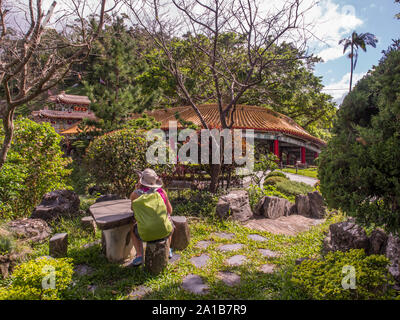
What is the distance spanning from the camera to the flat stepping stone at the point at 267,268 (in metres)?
3.64

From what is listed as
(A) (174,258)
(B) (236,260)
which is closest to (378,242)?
(B) (236,260)

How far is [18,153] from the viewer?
5820mm

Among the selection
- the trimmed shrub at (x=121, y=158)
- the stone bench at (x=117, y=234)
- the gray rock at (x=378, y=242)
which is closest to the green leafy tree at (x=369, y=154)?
the gray rock at (x=378, y=242)

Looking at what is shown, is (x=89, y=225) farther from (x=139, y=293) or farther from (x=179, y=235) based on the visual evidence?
(x=139, y=293)

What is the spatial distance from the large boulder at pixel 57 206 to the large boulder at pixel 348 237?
506cm

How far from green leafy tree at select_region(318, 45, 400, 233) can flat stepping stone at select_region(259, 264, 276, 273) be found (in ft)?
4.39

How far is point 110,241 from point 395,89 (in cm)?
387

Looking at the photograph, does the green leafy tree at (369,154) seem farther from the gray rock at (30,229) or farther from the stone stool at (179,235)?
the gray rock at (30,229)

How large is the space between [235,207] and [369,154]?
3.73 metres

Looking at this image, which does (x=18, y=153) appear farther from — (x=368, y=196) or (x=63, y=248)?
(x=368, y=196)

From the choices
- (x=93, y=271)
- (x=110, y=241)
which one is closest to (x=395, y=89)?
(x=110, y=241)

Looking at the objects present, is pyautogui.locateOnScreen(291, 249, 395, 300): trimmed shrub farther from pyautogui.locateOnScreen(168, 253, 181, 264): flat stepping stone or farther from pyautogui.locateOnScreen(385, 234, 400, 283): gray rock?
pyautogui.locateOnScreen(168, 253, 181, 264): flat stepping stone

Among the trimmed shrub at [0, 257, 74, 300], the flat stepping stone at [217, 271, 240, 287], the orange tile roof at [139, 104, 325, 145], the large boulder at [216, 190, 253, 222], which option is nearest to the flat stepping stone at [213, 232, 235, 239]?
the large boulder at [216, 190, 253, 222]

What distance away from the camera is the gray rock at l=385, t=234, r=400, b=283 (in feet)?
9.58
